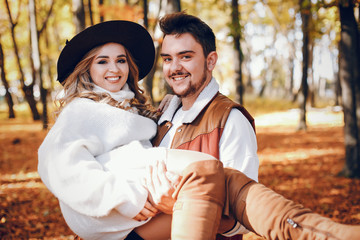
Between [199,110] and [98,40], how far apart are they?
3.90 ft

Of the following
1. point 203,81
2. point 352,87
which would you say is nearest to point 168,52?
point 203,81

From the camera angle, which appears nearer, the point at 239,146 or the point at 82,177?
the point at 82,177

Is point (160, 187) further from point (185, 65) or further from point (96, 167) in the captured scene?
point (185, 65)

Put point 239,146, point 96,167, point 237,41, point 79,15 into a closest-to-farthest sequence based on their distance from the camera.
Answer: point 96,167, point 239,146, point 79,15, point 237,41

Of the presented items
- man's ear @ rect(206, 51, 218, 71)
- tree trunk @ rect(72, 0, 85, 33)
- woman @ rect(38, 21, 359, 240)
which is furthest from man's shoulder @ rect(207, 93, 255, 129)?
tree trunk @ rect(72, 0, 85, 33)

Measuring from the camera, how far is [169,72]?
281cm

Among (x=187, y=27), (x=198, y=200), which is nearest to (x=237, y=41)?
(x=187, y=27)

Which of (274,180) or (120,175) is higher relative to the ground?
(120,175)

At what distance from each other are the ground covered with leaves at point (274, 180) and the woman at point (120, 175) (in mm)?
3673

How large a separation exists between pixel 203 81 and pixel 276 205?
1364 mm

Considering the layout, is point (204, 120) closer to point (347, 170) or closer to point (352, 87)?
point (352, 87)

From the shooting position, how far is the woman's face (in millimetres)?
2920

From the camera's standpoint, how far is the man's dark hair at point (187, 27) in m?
2.71

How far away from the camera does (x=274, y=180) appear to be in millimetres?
8320
